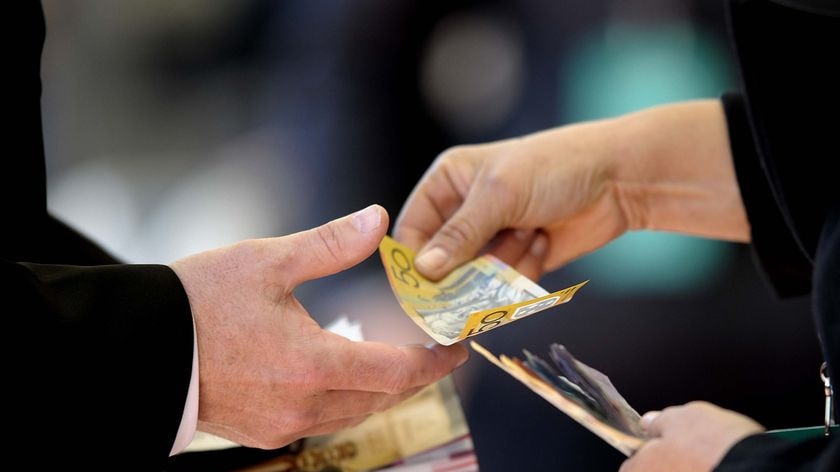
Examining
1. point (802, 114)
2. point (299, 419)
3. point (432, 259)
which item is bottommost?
point (299, 419)

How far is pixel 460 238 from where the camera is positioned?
4.44ft

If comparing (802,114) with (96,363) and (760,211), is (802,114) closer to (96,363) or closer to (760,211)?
(760,211)

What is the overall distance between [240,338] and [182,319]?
0.07 m

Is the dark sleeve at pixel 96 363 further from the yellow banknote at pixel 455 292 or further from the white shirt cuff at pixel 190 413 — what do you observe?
the yellow banknote at pixel 455 292

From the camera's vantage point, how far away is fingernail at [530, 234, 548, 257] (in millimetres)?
1532

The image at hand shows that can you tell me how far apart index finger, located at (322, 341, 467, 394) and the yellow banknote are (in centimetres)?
4

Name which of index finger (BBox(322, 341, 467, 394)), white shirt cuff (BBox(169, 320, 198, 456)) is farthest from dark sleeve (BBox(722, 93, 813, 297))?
white shirt cuff (BBox(169, 320, 198, 456))

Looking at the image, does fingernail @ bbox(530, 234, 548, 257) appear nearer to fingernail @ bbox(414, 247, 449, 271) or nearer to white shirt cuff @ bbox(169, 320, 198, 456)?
fingernail @ bbox(414, 247, 449, 271)

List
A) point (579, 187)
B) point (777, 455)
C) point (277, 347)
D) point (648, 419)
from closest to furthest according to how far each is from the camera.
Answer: point (777, 455), point (648, 419), point (277, 347), point (579, 187)

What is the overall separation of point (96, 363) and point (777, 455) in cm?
68

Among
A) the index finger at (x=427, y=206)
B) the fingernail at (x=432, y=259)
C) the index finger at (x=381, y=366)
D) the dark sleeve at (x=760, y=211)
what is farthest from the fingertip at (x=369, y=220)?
the dark sleeve at (x=760, y=211)

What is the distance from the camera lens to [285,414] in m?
0.97

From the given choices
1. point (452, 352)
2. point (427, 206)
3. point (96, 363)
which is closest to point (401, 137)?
point (427, 206)

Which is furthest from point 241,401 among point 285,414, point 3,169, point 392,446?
point 3,169
